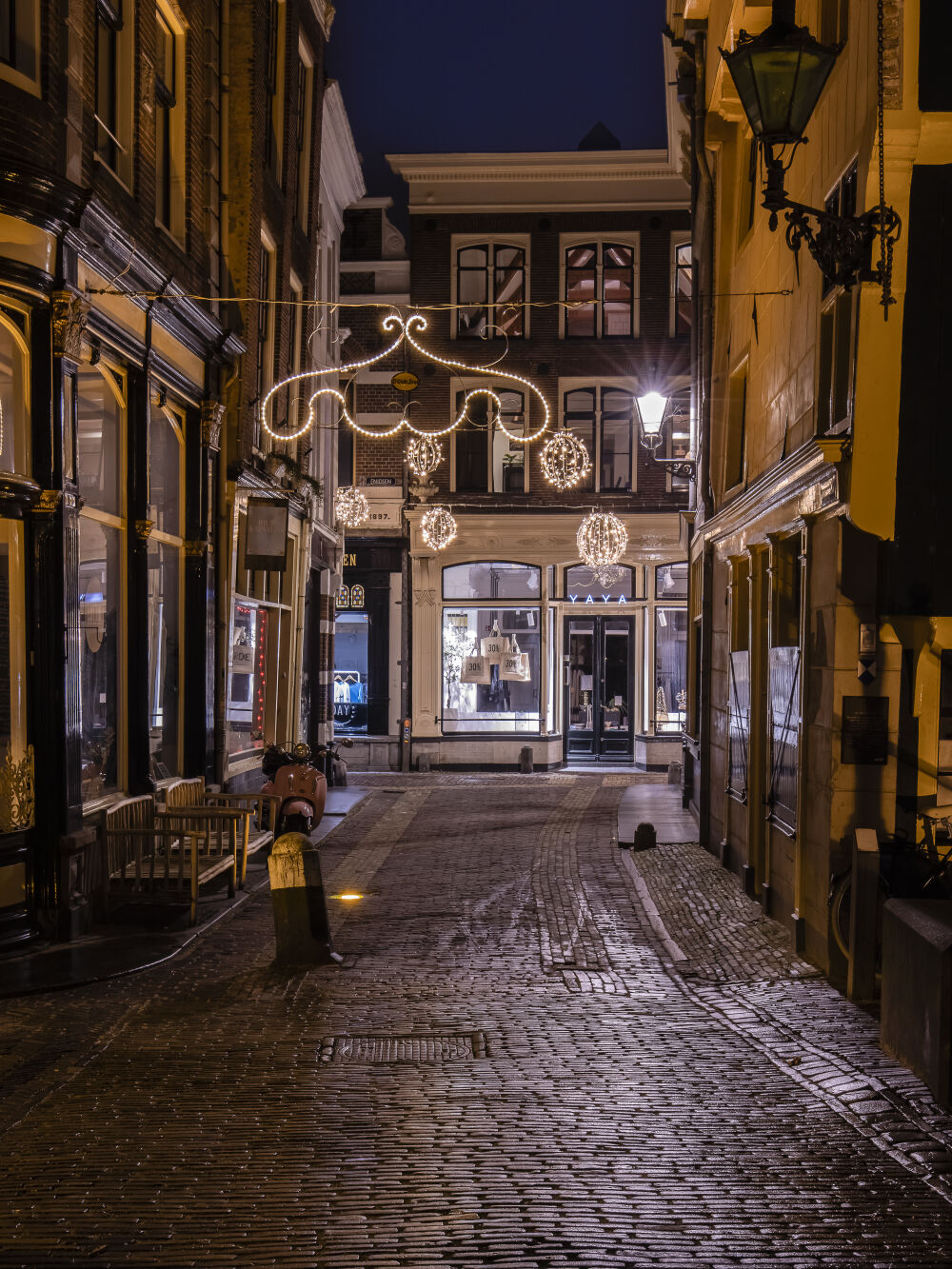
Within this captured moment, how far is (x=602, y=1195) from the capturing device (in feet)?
15.0

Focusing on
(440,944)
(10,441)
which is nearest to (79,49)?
(10,441)

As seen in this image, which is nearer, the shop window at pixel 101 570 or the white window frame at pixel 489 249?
the shop window at pixel 101 570

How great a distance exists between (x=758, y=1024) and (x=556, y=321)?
2006 cm

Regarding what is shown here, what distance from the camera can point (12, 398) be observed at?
9.18 meters

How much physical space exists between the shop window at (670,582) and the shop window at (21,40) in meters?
17.5

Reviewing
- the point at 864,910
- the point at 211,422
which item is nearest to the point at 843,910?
the point at 864,910

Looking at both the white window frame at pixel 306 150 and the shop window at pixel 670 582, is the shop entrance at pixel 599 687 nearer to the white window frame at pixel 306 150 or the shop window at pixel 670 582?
the shop window at pixel 670 582

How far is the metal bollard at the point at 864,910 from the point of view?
7.34 m

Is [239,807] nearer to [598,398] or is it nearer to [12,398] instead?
[12,398]

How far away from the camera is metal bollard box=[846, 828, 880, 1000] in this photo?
289 inches

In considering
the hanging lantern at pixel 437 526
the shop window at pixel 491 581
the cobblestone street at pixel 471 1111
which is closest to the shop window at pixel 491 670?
the shop window at pixel 491 581

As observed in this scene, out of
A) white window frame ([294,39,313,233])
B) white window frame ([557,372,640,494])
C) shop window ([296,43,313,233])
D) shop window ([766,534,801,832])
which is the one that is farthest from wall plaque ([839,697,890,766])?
white window frame ([557,372,640,494])

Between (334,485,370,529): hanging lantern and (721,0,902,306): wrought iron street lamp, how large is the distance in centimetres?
1663

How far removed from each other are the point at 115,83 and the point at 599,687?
16.2m
